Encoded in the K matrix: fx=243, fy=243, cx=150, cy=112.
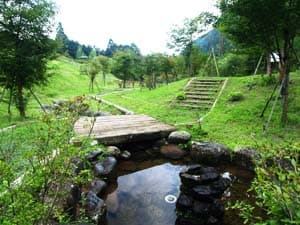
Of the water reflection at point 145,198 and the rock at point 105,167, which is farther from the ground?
the rock at point 105,167

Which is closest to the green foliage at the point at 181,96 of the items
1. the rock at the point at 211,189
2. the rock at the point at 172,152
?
the rock at the point at 172,152

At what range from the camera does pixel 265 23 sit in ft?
22.6

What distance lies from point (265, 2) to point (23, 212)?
23.4 ft

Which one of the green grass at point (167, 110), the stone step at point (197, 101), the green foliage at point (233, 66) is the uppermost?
the green foliage at point (233, 66)

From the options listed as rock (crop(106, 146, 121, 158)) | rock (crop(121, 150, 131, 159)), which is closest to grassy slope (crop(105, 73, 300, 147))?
rock (crop(121, 150, 131, 159))

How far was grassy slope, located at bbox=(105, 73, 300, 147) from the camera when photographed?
6719 millimetres

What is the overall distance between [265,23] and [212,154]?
409 cm

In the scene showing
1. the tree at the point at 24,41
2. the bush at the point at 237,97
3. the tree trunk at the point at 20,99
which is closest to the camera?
the tree at the point at 24,41

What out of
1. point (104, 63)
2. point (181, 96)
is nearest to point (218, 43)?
point (104, 63)

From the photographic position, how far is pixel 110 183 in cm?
512

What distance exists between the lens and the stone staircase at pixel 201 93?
428 inches

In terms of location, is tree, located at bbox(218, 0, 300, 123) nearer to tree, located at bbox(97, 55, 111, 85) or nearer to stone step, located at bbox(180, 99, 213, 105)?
stone step, located at bbox(180, 99, 213, 105)

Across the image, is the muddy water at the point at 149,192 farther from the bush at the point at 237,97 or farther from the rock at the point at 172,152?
the bush at the point at 237,97

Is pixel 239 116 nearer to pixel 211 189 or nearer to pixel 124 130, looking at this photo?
pixel 124 130
